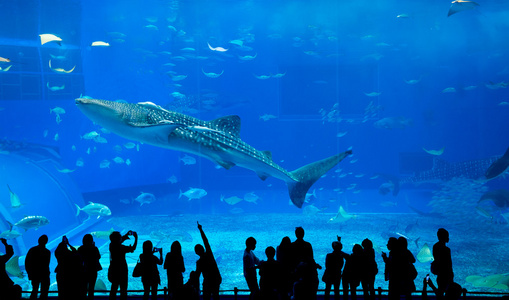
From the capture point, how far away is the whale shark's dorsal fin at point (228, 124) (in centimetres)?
450

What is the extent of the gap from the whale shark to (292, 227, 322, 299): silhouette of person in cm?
161

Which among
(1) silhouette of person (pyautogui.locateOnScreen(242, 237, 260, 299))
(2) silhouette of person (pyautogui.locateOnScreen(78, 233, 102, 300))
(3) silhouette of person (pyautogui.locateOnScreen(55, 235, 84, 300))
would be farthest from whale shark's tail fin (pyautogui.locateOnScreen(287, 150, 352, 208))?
(3) silhouette of person (pyautogui.locateOnScreen(55, 235, 84, 300))

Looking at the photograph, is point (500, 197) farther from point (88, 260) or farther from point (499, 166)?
point (88, 260)

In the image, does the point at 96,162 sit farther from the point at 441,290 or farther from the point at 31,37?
the point at 441,290

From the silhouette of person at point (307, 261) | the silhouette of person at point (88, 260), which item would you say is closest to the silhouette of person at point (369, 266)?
the silhouette of person at point (307, 261)

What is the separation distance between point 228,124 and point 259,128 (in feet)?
58.6

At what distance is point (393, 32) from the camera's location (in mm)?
26531

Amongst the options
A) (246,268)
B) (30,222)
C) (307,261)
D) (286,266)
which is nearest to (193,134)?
(246,268)

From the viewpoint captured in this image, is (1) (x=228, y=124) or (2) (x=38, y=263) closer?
(2) (x=38, y=263)

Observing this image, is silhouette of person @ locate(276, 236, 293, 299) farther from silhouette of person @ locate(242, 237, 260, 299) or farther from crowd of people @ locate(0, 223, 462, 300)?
silhouette of person @ locate(242, 237, 260, 299)

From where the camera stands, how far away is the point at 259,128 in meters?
22.4

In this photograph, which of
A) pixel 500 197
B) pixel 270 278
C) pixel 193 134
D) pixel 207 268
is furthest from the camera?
pixel 500 197

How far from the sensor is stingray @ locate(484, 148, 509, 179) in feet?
24.6

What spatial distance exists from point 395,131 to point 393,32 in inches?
353
